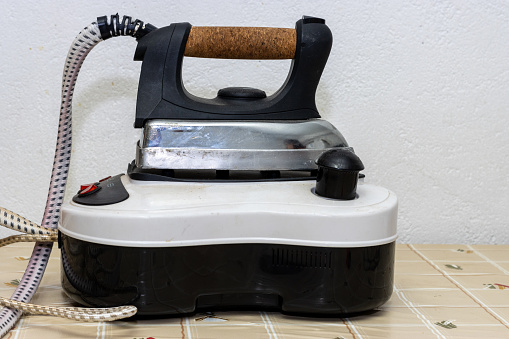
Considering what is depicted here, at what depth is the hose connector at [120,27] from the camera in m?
0.94

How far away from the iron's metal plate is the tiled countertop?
0.66 ft

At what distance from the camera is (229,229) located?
2.53 ft

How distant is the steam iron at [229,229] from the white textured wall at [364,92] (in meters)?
0.30

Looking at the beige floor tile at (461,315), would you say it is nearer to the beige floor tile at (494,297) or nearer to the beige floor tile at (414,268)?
the beige floor tile at (494,297)

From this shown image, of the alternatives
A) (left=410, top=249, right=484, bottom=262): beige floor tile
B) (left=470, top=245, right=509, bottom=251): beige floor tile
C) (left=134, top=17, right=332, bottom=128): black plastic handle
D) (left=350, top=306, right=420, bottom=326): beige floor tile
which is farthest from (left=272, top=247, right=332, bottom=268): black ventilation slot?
(left=470, top=245, right=509, bottom=251): beige floor tile

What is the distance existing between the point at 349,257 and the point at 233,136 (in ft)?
0.76

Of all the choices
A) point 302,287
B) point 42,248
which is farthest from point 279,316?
point 42,248

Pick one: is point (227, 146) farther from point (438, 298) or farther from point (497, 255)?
point (497, 255)

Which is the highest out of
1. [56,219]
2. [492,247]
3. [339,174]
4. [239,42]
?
[239,42]

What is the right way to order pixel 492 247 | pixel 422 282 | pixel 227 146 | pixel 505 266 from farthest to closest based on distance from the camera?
1. pixel 492 247
2. pixel 505 266
3. pixel 422 282
4. pixel 227 146

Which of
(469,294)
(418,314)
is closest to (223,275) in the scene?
(418,314)

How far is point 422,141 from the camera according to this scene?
1.22 metres

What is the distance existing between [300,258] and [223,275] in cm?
Answer: 10

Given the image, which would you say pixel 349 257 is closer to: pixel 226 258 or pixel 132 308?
pixel 226 258
